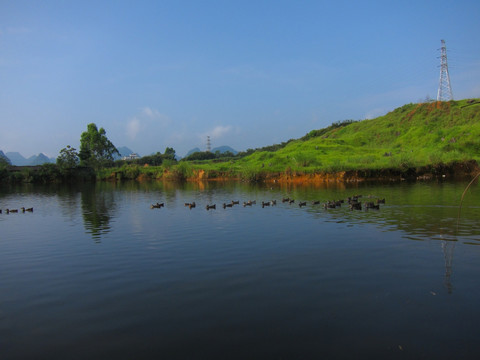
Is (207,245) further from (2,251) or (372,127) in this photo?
(372,127)

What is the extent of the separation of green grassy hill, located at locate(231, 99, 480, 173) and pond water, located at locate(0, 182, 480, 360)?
1573 inches

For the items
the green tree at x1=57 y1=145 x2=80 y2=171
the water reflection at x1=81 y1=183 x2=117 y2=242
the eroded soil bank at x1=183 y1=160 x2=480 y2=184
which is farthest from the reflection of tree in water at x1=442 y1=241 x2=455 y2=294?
the green tree at x1=57 y1=145 x2=80 y2=171

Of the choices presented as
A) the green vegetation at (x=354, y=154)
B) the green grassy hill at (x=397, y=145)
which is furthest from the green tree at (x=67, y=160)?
the green grassy hill at (x=397, y=145)

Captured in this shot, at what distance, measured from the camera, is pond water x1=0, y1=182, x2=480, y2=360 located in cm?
803

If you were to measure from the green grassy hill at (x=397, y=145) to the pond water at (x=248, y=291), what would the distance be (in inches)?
1573

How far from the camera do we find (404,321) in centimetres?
886

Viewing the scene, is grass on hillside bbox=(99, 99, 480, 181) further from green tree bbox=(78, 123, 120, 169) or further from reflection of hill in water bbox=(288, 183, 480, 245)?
reflection of hill in water bbox=(288, 183, 480, 245)

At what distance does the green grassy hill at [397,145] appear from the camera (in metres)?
58.4

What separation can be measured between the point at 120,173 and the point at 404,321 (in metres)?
92.3

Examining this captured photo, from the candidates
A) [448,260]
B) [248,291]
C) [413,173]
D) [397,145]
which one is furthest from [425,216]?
[397,145]

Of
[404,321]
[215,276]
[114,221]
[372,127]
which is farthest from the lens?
[372,127]

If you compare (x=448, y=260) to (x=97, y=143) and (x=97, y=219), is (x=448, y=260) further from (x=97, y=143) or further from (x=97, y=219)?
(x=97, y=143)

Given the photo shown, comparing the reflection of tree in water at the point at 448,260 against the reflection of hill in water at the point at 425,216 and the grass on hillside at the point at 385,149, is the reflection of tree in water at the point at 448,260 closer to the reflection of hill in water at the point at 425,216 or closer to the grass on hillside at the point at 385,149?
the reflection of hill in water at the point at 425,216

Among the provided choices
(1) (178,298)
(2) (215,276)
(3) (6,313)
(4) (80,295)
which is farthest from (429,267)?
(3) (6,313)
